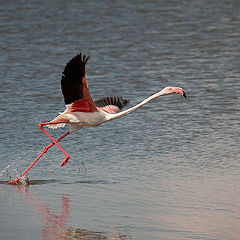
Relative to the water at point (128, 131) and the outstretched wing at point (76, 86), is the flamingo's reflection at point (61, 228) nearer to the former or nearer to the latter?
Answer: the water at point (128, 131)

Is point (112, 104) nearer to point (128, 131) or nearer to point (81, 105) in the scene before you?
point (81, 105)

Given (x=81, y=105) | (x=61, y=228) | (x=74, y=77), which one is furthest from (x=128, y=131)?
(x=61, y=228)

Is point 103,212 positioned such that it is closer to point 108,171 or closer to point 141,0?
point 108,171

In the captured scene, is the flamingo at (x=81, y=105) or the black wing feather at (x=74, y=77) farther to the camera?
the flamingo at (x=81, y=105)

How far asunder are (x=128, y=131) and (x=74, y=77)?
3.23m

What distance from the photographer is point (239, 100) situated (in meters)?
14.1

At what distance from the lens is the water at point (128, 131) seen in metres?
7.85

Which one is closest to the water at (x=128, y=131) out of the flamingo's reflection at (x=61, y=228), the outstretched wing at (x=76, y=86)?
the flamingo's reflection at (x=61, y=228)

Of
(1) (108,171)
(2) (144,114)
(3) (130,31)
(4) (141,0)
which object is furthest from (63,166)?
(4) (141,0)

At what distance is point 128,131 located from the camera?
12102 millimetres

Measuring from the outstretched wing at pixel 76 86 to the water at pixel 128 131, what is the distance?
2.70 feet

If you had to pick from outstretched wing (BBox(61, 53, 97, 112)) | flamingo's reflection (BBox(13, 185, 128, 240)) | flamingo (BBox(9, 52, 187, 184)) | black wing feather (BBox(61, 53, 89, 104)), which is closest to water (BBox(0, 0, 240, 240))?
flamingo's reflection (BBox(13, 185, 128, 240))

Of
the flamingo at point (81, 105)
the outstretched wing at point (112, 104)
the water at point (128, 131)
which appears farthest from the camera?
the outstretched wing at point (112, 104)

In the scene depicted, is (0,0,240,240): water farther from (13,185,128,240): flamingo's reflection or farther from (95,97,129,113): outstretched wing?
(95,97,129,113): outstretched wing
